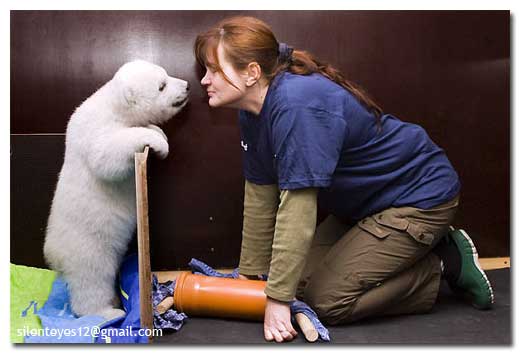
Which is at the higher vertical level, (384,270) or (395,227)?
(395,227)

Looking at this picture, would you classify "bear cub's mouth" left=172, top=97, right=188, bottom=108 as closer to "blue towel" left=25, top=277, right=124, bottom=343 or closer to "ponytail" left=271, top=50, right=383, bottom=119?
"ponytail" left=271, top=50, right=383, bottom=119

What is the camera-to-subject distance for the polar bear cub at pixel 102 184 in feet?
4.85

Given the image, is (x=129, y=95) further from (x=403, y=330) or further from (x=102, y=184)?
(x=403, y=330)

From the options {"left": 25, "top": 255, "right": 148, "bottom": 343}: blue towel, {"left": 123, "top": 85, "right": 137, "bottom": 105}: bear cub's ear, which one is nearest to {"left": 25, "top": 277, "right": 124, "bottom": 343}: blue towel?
{"left": 25, "top": 255, "right": 148, "bottom": 343}: blue towel

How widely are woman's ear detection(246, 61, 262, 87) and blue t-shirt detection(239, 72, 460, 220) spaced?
0.05 metres

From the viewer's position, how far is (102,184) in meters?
1.52

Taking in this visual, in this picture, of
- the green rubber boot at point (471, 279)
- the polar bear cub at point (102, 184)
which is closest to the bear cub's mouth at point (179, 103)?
the polar bear cub at point (102, 184)

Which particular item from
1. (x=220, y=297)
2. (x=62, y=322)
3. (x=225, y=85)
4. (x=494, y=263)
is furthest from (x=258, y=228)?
(x=494, y=263)

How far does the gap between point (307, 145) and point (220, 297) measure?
1.72 feet

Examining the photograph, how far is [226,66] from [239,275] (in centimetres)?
68

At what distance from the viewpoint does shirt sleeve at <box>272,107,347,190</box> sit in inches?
50.1

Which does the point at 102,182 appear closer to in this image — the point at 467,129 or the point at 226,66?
the point at 226,66

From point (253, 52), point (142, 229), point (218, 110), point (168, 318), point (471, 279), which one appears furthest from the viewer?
point (218, 110)

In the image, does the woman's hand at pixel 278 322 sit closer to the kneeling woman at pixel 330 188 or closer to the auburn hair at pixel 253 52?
the kneeling woman at pixel 330 188
